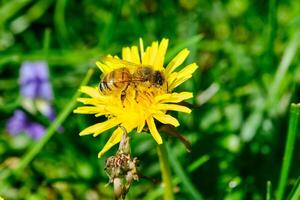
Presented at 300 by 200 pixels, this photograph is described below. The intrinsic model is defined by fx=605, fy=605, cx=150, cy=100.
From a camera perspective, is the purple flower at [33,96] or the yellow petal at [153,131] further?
the purple flower at [33,96]

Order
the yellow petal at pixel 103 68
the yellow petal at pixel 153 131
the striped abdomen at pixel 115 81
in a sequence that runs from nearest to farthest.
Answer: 1. the yellow petal at pixel 153 131
2. the striped abdomen at pixel 115 81
3. the yellow petal at pixel 103 68

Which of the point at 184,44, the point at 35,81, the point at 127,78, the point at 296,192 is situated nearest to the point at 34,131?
the point at 35,81

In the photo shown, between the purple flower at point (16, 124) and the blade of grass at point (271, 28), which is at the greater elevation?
the purple flower at point (16, 124)

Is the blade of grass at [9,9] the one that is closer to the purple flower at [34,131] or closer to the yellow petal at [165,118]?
the purple flower at [34,131]

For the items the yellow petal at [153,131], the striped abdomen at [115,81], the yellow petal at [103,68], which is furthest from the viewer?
the yellow petal at [103,68]

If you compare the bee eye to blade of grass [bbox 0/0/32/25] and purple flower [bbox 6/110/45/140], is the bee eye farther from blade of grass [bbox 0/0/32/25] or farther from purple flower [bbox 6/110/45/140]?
blade of grass [bbox 0/0/32/25]

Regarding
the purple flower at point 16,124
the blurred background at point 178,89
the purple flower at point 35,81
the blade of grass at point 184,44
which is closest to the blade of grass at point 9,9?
the blurred background at point 178,89

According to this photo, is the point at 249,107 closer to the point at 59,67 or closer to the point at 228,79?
the point at 228,79

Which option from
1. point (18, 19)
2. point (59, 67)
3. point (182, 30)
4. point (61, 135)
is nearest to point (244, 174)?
point (61, 135)
